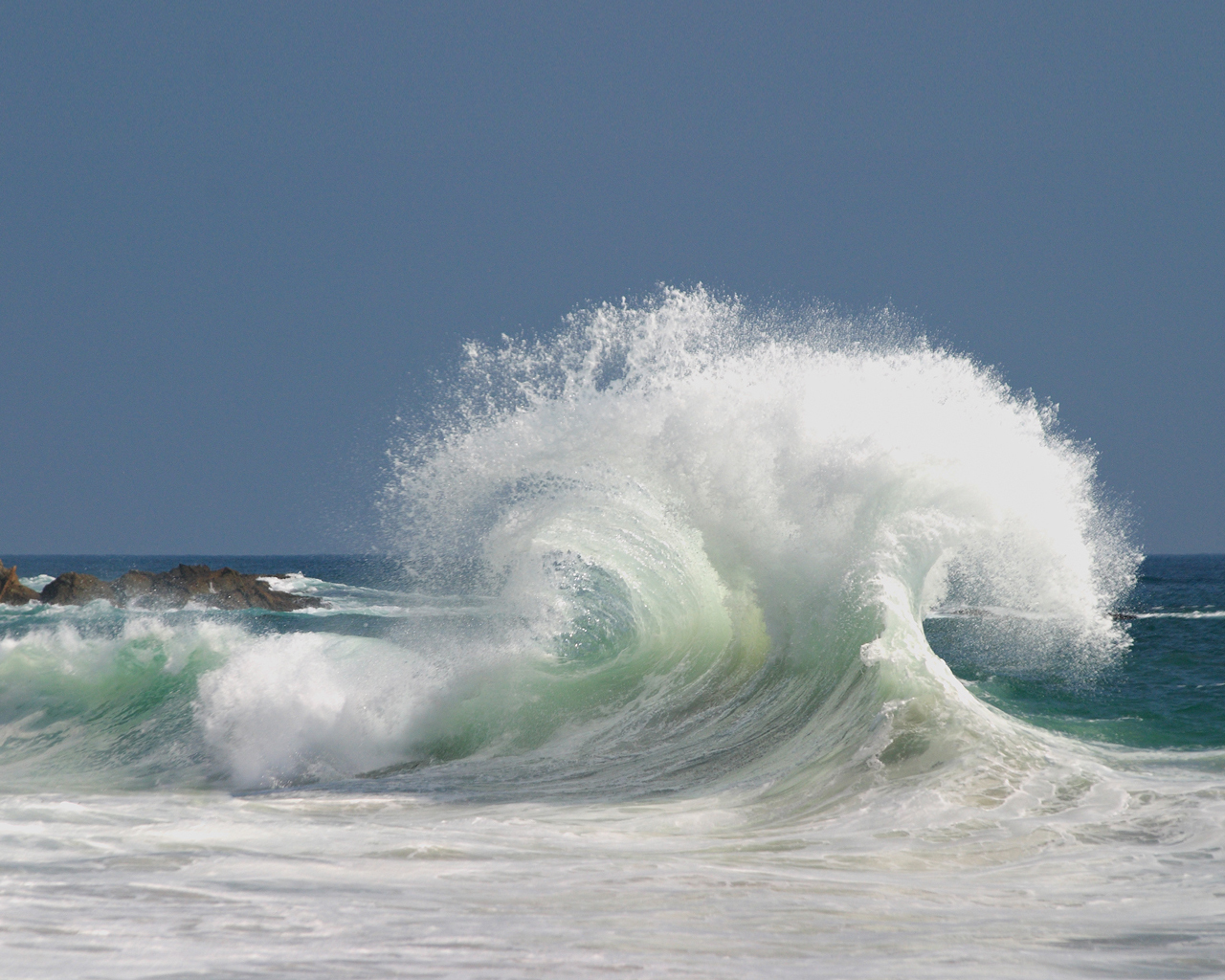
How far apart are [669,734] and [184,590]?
2933 cm

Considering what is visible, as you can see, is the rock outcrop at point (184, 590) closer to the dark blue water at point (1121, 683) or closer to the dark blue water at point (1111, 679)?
the dark blue water at point (1111, 679)

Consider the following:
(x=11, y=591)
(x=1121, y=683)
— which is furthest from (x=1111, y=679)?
(x=11, y=591)

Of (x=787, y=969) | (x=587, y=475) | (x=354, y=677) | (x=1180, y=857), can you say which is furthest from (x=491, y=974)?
(x=587, y=475)

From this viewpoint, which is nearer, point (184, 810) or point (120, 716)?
point (184, 810)

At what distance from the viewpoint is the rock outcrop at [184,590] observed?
106ft

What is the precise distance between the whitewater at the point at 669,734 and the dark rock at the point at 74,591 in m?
18.4

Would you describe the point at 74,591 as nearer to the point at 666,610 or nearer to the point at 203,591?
the point at 203,591

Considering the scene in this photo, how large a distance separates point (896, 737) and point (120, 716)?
9154 mm

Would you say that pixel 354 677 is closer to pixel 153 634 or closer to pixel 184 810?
pixel 184 810

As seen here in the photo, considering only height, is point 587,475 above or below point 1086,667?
above

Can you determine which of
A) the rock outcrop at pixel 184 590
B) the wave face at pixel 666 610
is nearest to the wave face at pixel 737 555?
the wave face at pixel 666 610

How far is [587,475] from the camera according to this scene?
12.2 metres

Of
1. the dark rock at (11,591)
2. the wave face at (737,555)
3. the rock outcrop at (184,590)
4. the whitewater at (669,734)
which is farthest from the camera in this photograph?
the rock outcrop at (184,590)

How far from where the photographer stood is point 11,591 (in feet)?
104
